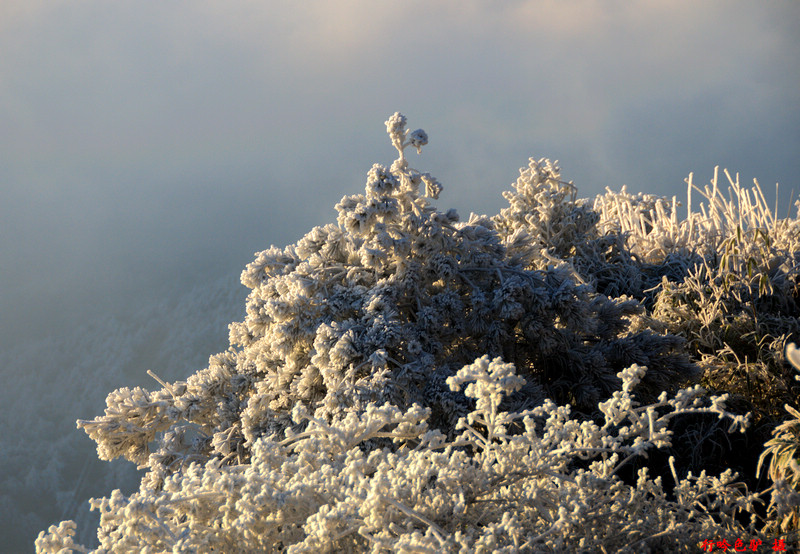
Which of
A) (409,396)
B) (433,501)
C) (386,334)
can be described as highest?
(386,334)

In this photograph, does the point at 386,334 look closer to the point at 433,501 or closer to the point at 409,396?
the point at 409,396

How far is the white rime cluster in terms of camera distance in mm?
2229

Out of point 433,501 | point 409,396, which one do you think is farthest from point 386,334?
point 433,501

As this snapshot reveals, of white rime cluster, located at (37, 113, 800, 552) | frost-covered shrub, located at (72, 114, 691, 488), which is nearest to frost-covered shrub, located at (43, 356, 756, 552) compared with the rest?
white rime cluster, located at (37, 113, 800, 552)

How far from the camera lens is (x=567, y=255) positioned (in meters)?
7.16

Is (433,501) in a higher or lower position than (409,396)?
lower

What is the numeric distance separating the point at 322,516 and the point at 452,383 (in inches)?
23.9

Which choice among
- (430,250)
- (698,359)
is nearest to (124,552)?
(430,250)

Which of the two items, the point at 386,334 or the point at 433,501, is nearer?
the point at 433,501

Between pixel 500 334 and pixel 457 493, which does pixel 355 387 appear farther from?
pixel 457 493

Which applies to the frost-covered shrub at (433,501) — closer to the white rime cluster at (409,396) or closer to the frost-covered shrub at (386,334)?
the white rime cluster at (409,396)

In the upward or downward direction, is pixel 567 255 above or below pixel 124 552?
above

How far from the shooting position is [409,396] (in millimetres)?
3713

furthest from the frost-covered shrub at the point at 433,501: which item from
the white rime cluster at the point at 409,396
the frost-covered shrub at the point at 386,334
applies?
the frost-covered shrub at the point at 386,334
